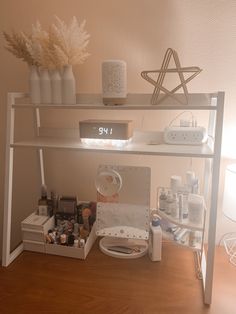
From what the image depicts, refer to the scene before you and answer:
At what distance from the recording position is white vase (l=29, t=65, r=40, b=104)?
3.79 feet

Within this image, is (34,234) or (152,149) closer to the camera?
(152,149)

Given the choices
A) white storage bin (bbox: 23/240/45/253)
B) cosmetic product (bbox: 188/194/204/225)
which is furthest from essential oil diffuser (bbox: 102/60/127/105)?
white storage bin (bbox: 23/240/45/253)

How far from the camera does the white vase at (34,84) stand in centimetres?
116

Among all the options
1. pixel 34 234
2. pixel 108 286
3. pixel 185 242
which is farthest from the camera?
pixel 34 234

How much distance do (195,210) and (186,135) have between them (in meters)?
0.30

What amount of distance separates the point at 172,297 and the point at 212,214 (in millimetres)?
342

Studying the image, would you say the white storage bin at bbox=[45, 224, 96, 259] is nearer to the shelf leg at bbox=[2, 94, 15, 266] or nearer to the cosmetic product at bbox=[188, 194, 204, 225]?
the shelf leg at bbox=[2, 94, 15, 266]

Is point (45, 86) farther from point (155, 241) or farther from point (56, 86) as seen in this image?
point (155, 241)

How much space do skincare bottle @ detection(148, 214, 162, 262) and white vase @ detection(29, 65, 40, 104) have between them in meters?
0.74

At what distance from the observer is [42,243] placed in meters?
1.24

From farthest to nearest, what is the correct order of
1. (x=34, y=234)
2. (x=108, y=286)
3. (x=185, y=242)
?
(x=34, y=234) → (x=185, y=242) → (x=108, y=286)

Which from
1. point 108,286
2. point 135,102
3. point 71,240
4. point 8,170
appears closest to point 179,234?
point 108,286

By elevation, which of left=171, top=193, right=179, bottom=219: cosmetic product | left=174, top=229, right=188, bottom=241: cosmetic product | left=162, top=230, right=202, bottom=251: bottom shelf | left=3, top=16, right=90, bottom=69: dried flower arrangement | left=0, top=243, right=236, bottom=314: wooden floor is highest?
left=3, top=16, right=90, bottom=69: dried flower arrangement

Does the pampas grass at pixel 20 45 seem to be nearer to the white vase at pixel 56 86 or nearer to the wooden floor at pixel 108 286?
the white vase at pixel 56 86
